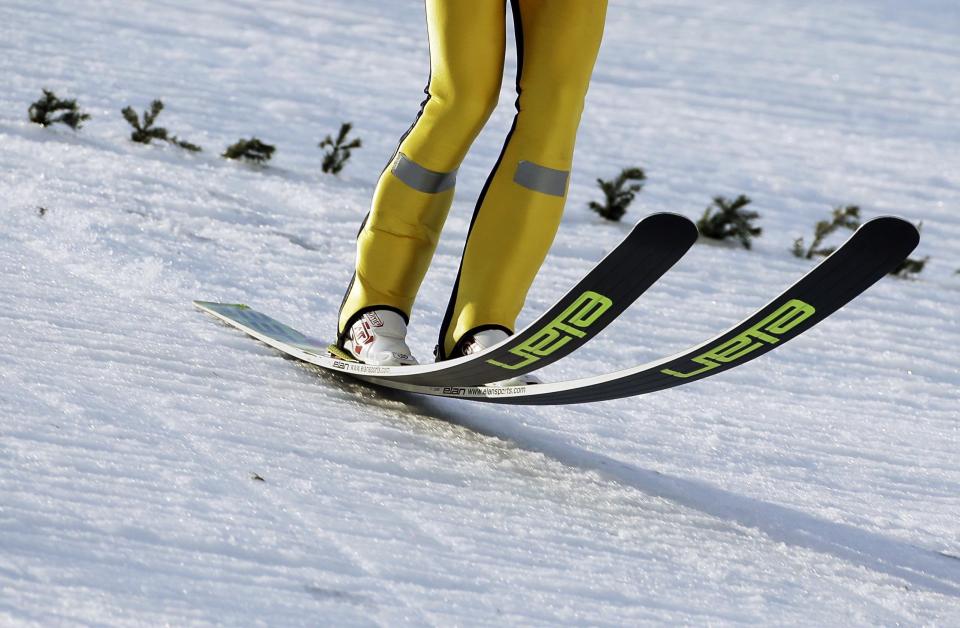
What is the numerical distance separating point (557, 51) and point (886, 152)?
6751mm

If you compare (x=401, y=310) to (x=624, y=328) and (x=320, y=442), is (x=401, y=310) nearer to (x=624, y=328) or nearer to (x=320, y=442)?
(x=320, y=442)

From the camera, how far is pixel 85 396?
88.7 inches

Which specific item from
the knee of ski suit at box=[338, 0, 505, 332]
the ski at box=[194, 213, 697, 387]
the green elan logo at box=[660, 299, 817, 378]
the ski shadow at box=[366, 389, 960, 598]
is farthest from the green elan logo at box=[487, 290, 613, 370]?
the knee of ski suit at box=[338, 0, 505, 332]

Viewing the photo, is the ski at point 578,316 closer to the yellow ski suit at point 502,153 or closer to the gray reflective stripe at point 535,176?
the yellow ski suit at point 502,153

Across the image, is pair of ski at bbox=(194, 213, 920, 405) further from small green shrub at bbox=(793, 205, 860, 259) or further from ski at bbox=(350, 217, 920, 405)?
small green shrub at bbox=(793, 205, 860, 259)

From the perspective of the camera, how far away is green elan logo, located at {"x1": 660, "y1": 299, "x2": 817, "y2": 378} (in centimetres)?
223

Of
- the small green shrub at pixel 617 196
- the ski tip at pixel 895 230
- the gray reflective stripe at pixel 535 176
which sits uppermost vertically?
the small green shrub at pixel 617 196

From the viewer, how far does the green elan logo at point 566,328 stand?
7.55 ft

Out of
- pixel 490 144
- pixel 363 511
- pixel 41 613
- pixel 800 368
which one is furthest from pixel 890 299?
pixel 41 613

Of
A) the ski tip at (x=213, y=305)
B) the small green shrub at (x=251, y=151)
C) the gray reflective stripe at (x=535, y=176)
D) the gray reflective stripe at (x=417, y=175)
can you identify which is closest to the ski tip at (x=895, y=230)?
the gray reflective stripe at (x=535, y=176)

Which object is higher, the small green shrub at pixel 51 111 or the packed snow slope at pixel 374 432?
the small green shrub at pixel 51 111

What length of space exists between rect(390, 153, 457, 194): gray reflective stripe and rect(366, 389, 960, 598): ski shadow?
1.50 feet

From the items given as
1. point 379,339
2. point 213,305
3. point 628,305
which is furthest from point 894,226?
point 213,305

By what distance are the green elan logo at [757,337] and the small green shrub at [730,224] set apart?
3522 millimetres
